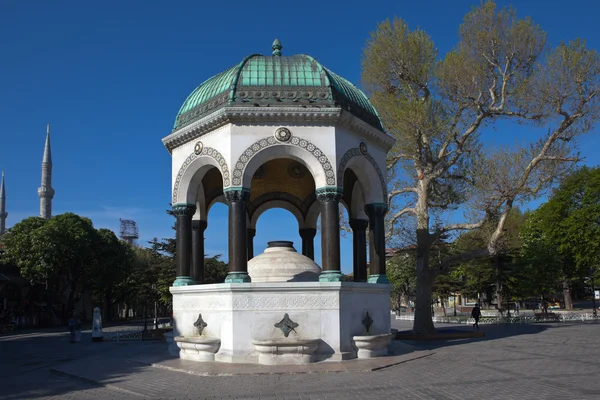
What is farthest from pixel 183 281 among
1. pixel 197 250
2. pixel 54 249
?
pixel 54 249

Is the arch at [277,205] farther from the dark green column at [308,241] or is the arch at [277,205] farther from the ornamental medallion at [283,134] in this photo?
the ornamental medallion at [283,134]

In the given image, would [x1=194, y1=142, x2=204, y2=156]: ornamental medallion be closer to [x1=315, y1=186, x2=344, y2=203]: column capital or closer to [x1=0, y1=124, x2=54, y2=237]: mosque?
[x1=315, y1=186, x2=344, y2=203]: column capital

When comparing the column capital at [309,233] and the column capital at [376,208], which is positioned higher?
the column capital at [376,208]

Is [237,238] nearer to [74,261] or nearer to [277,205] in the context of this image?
[277,205]

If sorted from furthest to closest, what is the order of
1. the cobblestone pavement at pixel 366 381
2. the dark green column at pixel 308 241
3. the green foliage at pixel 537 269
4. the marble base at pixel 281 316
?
1. the green foliage at pixel 537 269
2. the dark green column at pixel 308 241
3. the marble base at pixel 281 316
4. the cobblestone pavement at pixel 366 381

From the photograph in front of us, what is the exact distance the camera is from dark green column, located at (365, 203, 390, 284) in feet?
47.4

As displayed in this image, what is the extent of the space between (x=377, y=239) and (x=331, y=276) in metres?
2.77

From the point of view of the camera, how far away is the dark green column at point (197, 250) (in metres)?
15.7

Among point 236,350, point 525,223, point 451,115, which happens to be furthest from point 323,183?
Answer: point 525,223

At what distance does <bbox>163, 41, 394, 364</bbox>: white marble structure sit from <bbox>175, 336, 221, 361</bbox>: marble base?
8 cm

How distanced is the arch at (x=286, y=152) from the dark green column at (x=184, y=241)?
2.24m

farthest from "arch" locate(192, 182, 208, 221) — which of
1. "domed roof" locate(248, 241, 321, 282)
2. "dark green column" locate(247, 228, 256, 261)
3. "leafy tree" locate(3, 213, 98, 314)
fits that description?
"leafy tree" locate(3, 213, 98, 314)

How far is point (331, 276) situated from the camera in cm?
1220

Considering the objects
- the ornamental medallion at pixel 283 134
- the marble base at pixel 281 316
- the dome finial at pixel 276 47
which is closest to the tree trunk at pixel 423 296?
the marble base at pixel 281 316
